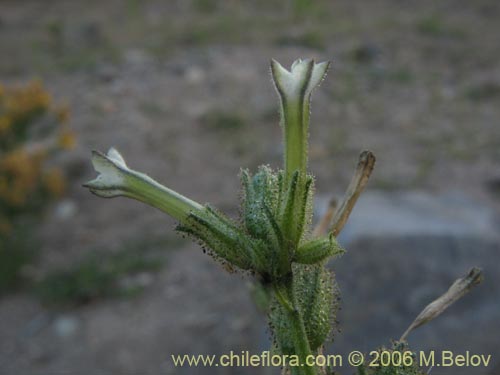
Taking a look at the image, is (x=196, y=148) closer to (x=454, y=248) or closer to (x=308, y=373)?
(x=454, y=248)

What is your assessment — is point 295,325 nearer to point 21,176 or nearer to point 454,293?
point 454,293

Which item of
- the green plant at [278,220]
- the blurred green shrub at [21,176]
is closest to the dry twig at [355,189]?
the green plant at [278,220]

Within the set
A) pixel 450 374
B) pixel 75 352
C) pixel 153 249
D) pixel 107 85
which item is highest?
pixel 107 85

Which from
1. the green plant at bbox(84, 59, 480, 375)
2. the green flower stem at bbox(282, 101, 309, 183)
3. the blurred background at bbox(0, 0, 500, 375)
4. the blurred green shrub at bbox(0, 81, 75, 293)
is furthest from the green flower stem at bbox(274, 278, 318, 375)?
the blurred green shrub at bbox(0, 81, 75, 293)

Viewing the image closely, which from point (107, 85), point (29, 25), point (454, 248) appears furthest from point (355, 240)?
point (29, 25)

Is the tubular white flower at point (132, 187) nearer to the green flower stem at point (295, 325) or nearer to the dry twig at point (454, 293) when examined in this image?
the green flower stem at point (295, 325)

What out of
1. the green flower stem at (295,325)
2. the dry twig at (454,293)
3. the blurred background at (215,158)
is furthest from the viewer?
the blurred background at (215,158)

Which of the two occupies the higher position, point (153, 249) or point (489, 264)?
point (153, 249)
